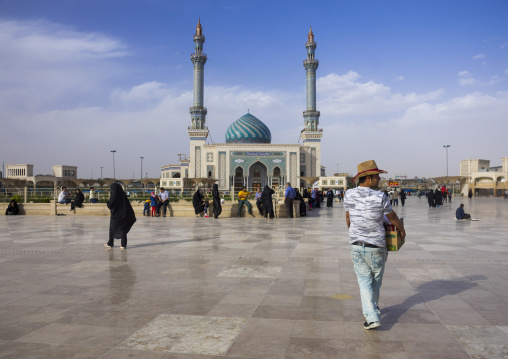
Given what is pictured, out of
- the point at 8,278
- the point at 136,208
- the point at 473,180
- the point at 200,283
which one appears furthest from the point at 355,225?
the point at 473,180

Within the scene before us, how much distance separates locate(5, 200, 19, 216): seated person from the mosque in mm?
28073

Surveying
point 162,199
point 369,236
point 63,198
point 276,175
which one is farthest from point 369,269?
point 276,175

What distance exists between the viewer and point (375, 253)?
9.34 feet

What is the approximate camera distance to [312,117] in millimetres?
47969

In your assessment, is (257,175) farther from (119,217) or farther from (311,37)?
(119,217)

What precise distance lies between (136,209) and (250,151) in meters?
31.7

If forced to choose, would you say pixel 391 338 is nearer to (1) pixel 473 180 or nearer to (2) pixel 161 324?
(2) pixel 161 324

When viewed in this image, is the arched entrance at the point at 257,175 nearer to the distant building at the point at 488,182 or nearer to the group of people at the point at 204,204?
the distant building at the point at 488,182

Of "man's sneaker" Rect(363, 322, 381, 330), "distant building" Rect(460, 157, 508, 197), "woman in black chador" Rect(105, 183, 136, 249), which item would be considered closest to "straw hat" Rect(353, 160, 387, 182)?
"man's sneaker" Rect(363, 322, 381, 330)

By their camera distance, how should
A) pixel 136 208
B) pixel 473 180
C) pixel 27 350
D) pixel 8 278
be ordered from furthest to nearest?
pixel 473 180, pixel 136 208, pixel 8 278, pixel 27 350

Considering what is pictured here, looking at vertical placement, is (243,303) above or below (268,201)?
below

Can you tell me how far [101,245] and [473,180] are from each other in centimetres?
5516

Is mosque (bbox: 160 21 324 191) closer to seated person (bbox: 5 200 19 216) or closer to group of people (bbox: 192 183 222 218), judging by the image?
seated person (bbox: 5 200 19 216)

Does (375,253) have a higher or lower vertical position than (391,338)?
higher
